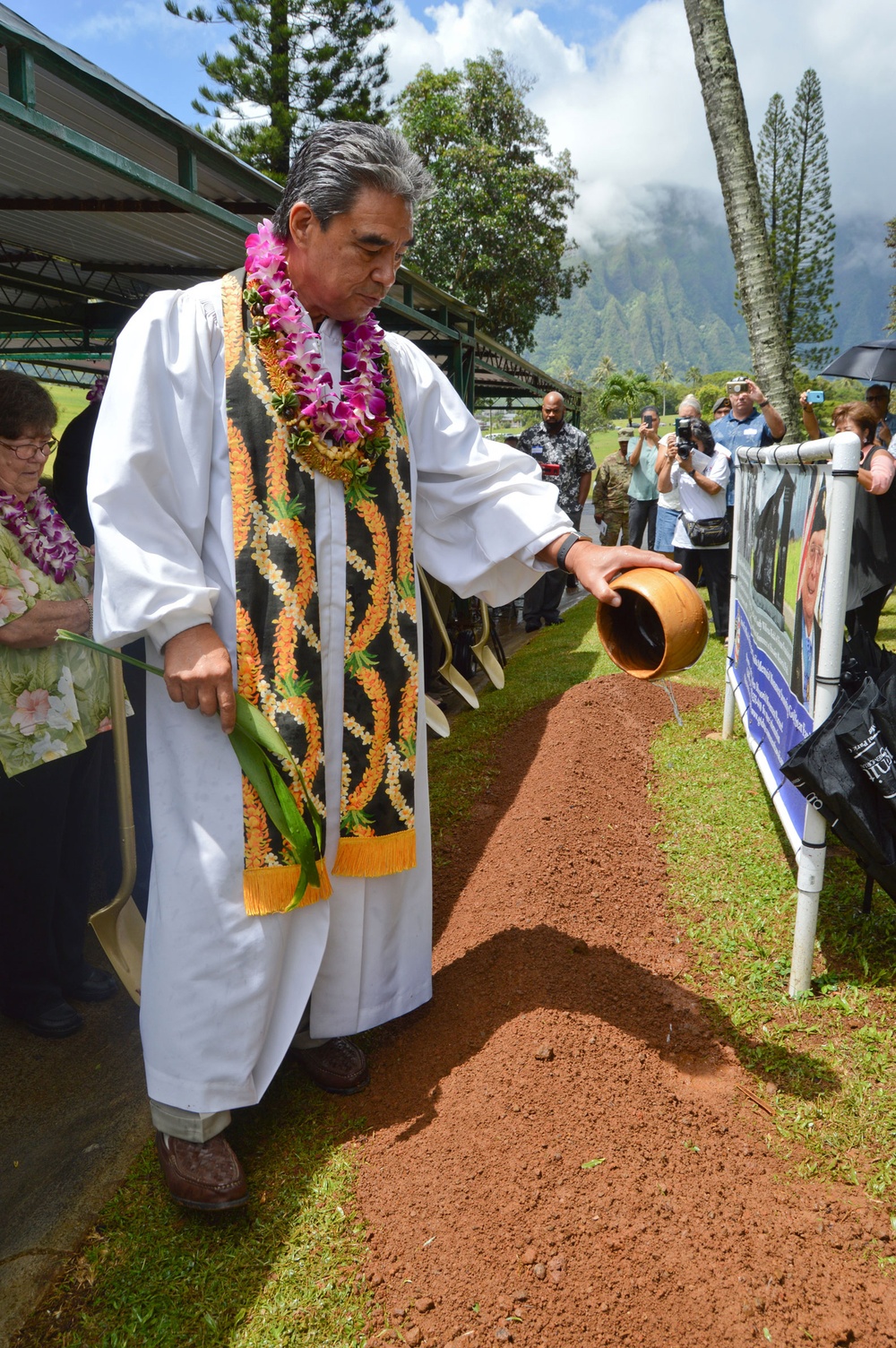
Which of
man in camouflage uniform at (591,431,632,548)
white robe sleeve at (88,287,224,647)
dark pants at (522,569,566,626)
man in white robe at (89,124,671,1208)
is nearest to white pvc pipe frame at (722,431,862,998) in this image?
man in white robe at (89,124,671,1208)

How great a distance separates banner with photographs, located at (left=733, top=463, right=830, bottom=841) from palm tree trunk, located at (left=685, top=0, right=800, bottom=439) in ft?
12.8

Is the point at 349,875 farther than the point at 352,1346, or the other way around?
the point at 349,875

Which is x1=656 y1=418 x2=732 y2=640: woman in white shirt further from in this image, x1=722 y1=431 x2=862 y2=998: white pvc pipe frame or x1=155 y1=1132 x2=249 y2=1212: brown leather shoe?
x1=155 y1=1132 x2=249 y2=1212: brown leather shoe

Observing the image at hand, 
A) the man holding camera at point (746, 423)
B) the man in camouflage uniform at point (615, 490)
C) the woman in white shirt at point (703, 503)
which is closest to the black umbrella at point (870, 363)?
the man holding camera at point (746, 423)

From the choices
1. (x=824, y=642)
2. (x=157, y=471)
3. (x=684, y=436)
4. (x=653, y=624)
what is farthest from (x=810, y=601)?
(x=684, y=436)

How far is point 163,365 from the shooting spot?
2.12 meters

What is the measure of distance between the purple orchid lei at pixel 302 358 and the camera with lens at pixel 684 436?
603 cm

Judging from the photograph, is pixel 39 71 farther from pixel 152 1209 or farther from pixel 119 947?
pixel 152 1209

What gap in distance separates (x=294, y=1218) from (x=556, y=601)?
8.33m

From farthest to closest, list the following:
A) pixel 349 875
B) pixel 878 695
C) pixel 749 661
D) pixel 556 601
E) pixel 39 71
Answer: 1. pixel 556 601
2. pixel 749 661
3. pixel 39 71
4. pixel 878 695
5. pixel 349 875

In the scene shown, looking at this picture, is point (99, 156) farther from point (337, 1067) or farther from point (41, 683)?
point (337, 1067)

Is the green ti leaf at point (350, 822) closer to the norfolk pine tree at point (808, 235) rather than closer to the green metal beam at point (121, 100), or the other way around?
the green metal beam at point (121, 100)

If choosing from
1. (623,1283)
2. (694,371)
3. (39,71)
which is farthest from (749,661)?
(694,371)

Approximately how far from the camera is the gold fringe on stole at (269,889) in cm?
220
